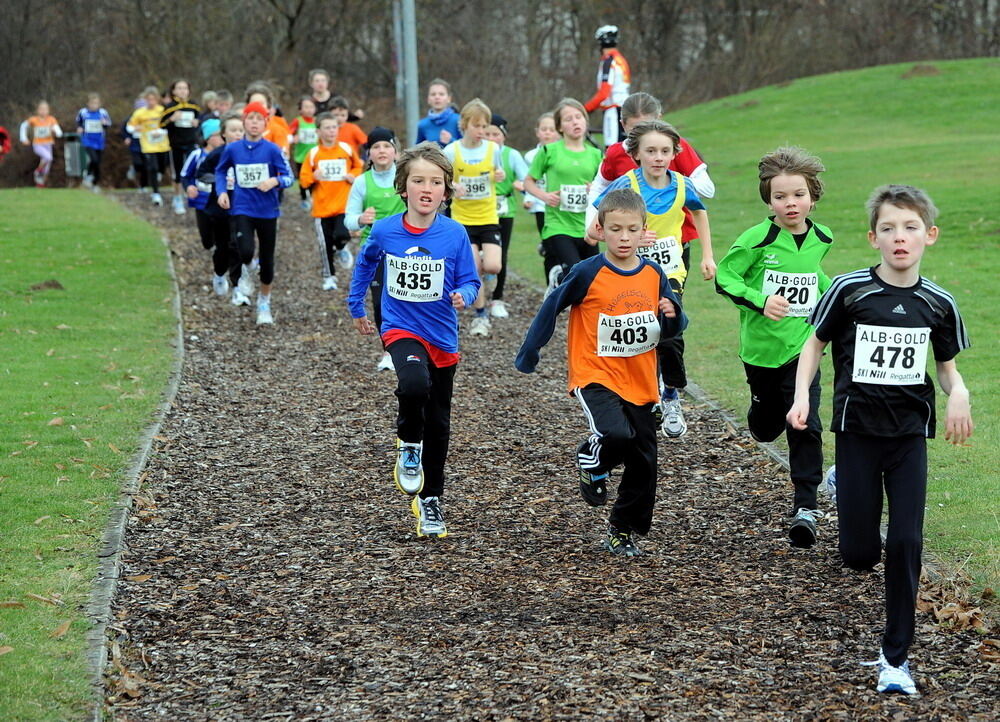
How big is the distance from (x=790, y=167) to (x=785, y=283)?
595 mm

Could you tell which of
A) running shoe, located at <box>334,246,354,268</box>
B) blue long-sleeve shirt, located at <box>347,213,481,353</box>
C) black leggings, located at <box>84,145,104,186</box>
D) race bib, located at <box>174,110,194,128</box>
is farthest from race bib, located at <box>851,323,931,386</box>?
black leggings, located at <box>84,145,104,186</box>

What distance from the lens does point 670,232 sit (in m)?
8.58

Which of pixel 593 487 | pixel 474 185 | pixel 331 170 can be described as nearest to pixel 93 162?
pixel 331 170

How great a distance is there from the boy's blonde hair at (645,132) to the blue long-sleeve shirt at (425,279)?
1.71 meters

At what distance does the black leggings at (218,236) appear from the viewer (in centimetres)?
1485

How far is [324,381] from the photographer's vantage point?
36.5ft

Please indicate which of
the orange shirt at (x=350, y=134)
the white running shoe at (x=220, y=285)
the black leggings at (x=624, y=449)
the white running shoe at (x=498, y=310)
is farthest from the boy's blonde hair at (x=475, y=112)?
the black leggings at (x=624, y=449)

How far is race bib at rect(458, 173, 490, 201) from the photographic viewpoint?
40.6 feet

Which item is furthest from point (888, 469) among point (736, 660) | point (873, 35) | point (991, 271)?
point (873, 35)

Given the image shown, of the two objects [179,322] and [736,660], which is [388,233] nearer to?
[736,660]

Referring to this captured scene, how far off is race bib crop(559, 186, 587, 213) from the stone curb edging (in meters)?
3.66

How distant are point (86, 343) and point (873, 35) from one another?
131 feet

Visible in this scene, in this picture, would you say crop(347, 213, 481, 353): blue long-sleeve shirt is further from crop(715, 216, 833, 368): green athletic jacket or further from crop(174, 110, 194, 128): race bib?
crop(174, 110, 194, 128): race bib

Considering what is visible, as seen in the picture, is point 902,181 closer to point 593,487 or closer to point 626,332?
point 626,332
